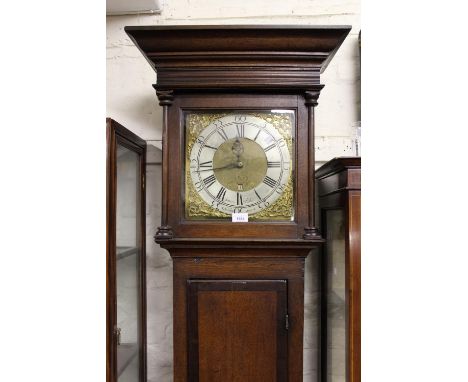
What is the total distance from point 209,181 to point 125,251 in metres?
0.34

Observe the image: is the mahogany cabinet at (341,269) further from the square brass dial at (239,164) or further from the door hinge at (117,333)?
the door hinge at (117,333)

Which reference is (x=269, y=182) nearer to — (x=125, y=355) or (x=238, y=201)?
(x=238, y=201)

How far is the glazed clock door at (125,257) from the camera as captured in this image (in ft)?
3.08

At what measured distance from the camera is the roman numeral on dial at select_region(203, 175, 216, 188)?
3.34 ft

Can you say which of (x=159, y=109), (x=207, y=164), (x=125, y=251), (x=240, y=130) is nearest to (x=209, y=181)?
(x=207, y=164)

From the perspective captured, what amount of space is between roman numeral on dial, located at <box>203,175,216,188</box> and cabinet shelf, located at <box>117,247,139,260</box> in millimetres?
305

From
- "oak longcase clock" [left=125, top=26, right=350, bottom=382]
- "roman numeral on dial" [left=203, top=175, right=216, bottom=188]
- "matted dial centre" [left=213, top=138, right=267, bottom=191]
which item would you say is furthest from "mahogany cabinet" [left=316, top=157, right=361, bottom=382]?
"roman numeral on dial" [left=203, top=175, right=216, bottom=188]

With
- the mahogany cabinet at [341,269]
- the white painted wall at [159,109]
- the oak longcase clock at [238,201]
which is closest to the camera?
the mahogany cabinet at [341,269]

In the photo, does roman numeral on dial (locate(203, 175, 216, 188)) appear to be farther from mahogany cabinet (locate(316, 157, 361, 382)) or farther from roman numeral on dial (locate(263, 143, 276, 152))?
mahogany cabinet (locate(316, 157, 361, 382))

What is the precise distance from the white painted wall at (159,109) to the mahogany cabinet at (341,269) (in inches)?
6.1

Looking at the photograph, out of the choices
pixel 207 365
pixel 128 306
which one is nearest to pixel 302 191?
pixel 207 365

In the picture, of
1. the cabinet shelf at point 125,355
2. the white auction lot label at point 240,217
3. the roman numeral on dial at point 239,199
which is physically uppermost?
the roman numeral on dial at point 239,199

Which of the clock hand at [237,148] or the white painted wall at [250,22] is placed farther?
the white painted wall at [250,22]

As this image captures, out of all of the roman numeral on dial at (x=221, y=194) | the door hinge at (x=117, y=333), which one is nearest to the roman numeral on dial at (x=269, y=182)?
the roman numeral on dial at (x=221, y=194)
